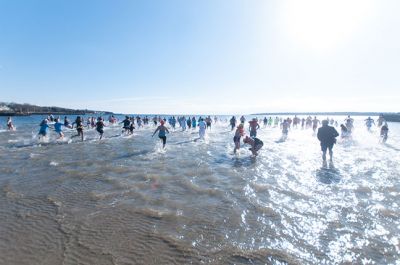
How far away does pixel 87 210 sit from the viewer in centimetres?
619

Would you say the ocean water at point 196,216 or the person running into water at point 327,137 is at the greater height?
the person running into water at point 327,137

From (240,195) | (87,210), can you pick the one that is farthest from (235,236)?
(87,210)

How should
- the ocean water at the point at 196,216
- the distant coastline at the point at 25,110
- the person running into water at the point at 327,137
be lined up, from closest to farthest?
the ocean water at the point at 196,216, the person running into water at the point at 327,137, the distant coastline at the point at 25,110

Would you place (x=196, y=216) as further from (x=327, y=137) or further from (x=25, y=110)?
(x=25, y=110)

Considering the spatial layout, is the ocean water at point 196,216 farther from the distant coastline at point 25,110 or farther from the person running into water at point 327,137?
the distant coastline at point 25,110

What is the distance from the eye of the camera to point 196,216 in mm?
6008

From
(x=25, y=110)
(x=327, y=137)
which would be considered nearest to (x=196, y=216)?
(x=327, y=137)

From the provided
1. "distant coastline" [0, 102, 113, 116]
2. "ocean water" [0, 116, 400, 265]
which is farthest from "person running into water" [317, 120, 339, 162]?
"distant coastline" [0, 102, 113, 116]

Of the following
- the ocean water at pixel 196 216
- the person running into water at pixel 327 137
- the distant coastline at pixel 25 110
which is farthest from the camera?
the distant coastline at pixel 25 110

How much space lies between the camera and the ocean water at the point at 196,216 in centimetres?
441

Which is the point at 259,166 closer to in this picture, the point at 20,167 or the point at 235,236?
the point at 235,236

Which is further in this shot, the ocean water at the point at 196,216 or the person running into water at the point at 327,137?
the person running into water at the point at 327,137

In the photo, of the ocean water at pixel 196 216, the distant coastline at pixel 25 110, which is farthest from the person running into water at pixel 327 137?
the distant coastline at pixel 25 110

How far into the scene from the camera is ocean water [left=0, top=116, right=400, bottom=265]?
Result: 441 centimetres
